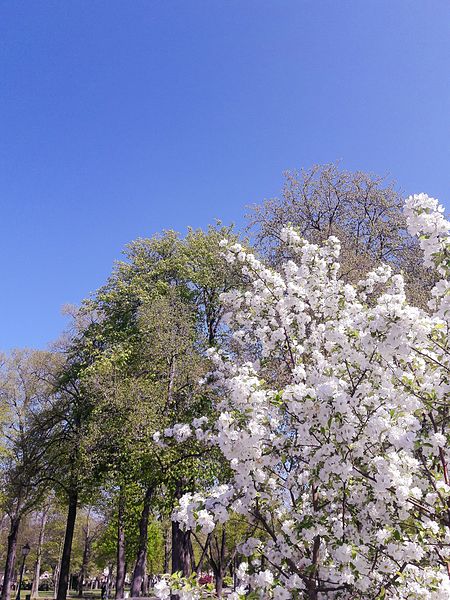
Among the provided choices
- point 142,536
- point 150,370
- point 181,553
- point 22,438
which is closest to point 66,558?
point 22,438

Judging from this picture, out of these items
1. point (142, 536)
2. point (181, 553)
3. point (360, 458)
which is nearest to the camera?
point (360, 458)

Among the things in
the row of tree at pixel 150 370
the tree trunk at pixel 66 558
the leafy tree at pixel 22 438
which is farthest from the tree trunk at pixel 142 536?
the leafy tree at pixel 22 438

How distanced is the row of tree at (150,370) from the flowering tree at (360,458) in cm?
584

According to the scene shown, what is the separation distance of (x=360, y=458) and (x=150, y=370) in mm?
13799

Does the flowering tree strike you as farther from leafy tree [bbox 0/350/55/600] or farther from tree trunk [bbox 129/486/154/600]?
leafy tree [bbox 0/350/55/600]

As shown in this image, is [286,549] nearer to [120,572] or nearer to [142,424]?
[142,424]

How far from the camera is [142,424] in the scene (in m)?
15.6

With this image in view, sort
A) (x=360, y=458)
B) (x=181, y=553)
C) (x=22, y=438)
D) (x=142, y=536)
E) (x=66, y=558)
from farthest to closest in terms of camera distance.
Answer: (x=22, y=438) < (x=66, y=558) < (x=181, y=553) < (x=142, y=536) < (x=360, y=458)

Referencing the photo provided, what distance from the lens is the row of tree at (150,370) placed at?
1623 cm

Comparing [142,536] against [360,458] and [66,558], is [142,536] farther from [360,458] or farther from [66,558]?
[360,458]

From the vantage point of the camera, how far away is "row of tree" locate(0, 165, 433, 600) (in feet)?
53.3

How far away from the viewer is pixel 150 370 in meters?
18.3

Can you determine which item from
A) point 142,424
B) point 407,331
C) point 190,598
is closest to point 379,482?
point 407,331

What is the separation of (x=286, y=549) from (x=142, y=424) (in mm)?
10678
